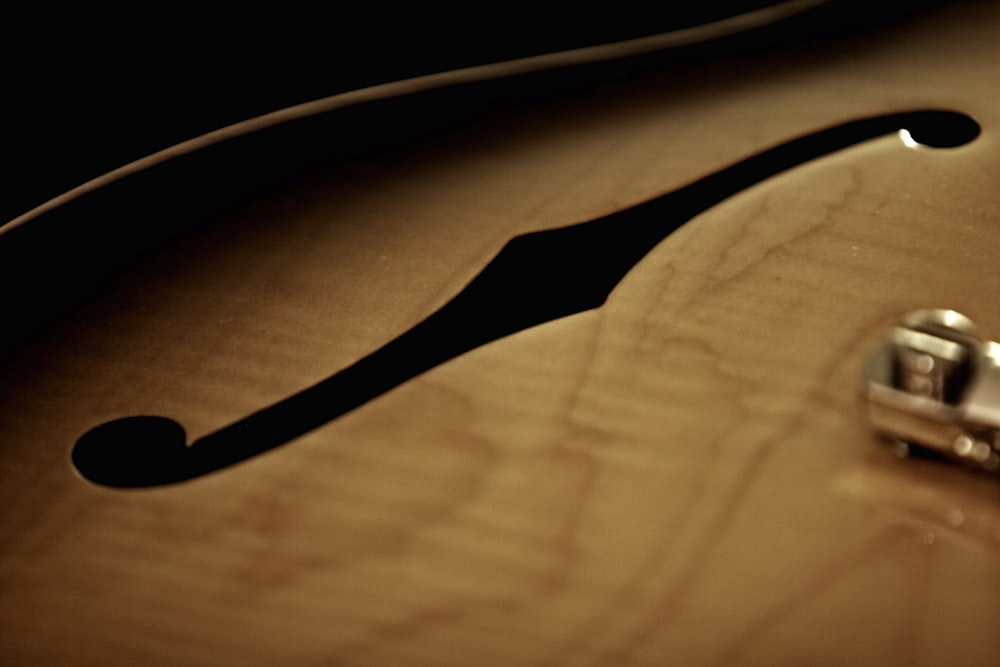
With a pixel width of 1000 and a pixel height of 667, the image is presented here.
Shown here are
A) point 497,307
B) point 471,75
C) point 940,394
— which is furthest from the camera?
point 471,75

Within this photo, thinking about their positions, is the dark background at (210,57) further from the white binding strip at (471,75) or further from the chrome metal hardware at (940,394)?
the chrome metal hardware at (940,394)

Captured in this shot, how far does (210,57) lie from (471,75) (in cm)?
20

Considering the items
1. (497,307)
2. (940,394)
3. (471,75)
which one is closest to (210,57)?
(471,75)

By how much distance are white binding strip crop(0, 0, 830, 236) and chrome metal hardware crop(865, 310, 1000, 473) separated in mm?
341

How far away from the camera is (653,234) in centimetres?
64

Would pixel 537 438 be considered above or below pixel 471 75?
below

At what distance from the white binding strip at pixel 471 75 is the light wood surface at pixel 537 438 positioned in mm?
57

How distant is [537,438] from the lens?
0.48 metres

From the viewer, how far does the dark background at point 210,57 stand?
0.73m

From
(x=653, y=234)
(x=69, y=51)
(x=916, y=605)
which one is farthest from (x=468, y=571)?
(x=69, y=51)

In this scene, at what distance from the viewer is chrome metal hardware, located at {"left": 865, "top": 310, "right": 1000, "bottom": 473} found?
0.44m

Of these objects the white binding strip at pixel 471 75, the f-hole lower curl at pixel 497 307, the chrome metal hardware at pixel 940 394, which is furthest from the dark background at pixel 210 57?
the chrome metal hardware at pixel 940 394

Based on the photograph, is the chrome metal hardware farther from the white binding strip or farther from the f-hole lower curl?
the white binding strip

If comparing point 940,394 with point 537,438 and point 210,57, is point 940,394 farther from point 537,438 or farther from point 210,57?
point 210,57
